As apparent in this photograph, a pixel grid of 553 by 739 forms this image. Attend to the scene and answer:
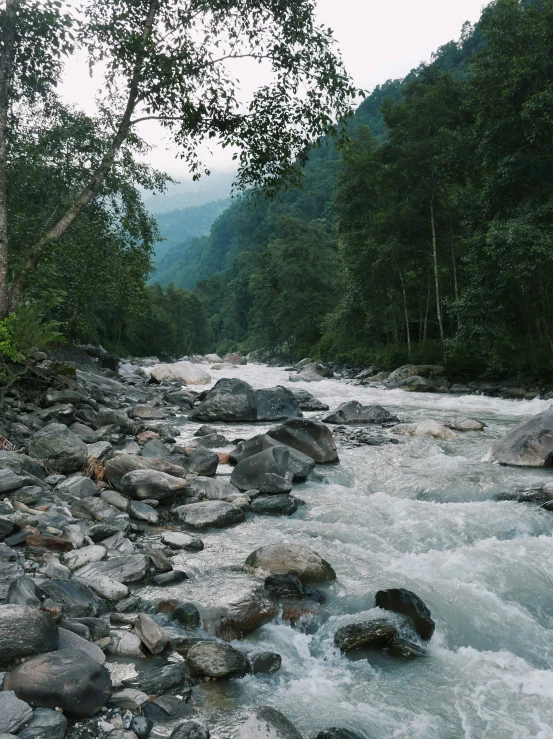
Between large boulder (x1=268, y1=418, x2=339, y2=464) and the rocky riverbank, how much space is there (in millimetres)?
29

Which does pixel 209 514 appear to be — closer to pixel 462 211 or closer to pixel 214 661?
pixel 214 661

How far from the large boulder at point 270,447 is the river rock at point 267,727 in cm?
566

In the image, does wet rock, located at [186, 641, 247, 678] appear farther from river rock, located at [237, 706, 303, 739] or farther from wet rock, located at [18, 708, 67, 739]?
wet rock, located at [18, 708, 67, 739]

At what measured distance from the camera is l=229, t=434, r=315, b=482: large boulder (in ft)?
29.7

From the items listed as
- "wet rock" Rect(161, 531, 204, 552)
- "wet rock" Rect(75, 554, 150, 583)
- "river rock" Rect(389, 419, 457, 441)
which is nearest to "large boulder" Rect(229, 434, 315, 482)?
"wet rock" Rect(161, 531, 204, 552)

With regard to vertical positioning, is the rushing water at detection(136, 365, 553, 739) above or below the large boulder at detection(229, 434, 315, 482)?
below

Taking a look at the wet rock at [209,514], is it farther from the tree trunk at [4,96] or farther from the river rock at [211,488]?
the tree trunk at [4,96]

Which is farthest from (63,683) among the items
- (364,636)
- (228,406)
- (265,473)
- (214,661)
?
(228,406)

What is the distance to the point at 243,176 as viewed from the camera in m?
11.4

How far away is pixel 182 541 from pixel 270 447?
333 centimetres

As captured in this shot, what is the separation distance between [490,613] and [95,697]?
3.55 metres

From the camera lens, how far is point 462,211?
76.8 ft

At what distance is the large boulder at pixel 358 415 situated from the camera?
15297 millimetres

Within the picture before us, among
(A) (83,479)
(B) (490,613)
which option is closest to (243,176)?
(A) (83,479)
